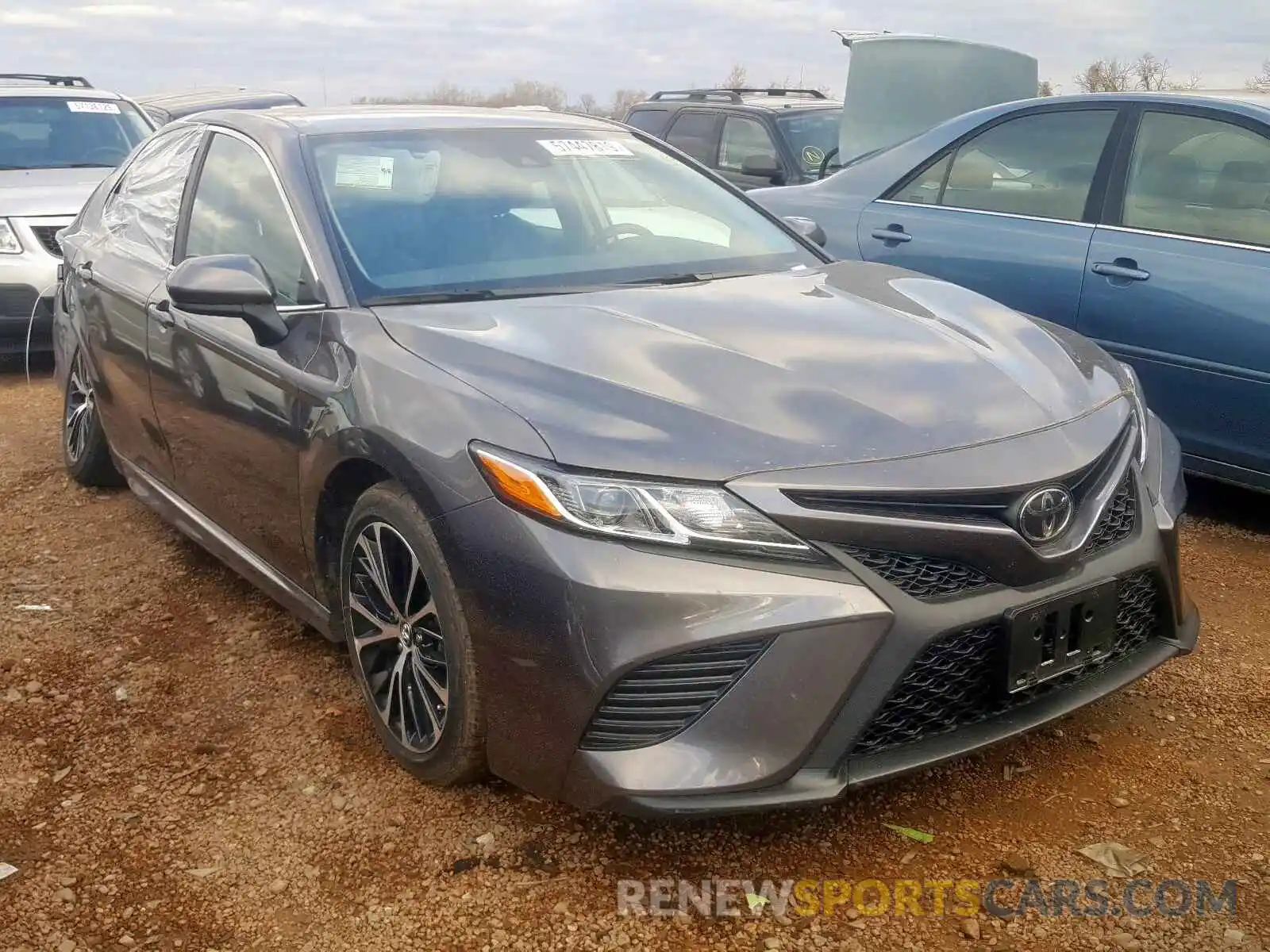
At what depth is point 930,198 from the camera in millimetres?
5070

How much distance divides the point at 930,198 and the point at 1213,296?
139 centimetres

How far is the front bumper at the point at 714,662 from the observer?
2164 millimetres

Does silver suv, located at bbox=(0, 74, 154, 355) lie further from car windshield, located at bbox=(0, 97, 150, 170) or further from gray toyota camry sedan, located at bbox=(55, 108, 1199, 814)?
gray toyota camry sedan, located at bbox=(55, 108, 1199, 814)

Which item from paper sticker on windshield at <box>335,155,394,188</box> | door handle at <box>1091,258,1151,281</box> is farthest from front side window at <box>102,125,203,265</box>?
door handle at <box>1091,258,1151,281</box>

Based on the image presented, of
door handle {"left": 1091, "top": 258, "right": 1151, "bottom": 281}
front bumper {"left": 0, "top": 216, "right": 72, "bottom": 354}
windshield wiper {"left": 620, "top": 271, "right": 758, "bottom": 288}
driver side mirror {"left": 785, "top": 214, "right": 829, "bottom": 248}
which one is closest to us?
windshield wiper {"left": 620, "top": 271, "right": 758, "bottom": 288}

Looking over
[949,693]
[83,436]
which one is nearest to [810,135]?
[83,436]

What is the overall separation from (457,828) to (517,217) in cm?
164

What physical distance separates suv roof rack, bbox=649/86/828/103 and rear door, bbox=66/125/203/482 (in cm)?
635

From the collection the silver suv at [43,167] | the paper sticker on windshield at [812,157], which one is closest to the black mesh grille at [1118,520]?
the silver suv at [43,167]

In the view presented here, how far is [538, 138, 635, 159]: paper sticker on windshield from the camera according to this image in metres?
3.68

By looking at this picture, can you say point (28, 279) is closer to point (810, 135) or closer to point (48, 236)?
point (48, 236)

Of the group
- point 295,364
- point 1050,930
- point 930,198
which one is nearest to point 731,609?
point 1050,930

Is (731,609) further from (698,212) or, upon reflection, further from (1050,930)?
(698,212)

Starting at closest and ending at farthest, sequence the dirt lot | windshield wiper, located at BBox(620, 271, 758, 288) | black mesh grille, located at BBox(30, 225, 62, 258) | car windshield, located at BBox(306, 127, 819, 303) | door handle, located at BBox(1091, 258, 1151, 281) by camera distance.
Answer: the dirt lot
car windshield, located at BBox(306, 127, 819, 303)
windshield wiper, located at BBox(620, 271, 758, 288)
door handle, located at BBox(1091, 258, 1151, 281)
black mesh grille, located at BBox(30, 225, 62, 258)
